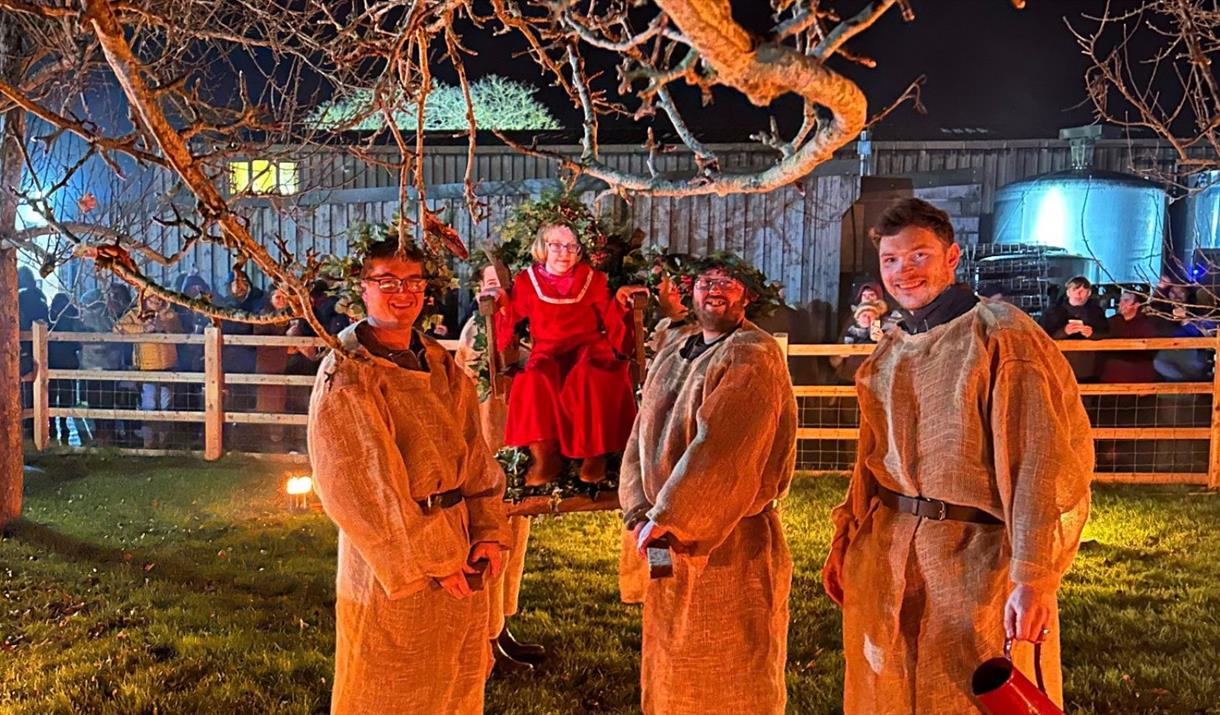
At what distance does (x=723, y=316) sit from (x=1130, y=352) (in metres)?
7.02

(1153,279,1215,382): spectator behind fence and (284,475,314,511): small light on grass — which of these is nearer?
(284,475,314,511): small light on grass

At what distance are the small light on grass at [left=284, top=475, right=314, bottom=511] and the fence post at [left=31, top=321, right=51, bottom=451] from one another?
3.92m

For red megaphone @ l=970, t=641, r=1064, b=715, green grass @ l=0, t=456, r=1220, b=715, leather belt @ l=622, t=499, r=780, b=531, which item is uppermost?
leather belt @ l=622, t=499, r=780, b=531

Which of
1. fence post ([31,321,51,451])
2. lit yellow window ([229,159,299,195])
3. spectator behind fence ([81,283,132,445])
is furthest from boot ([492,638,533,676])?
fence post ([31,321,51,451])

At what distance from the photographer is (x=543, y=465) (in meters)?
4.18

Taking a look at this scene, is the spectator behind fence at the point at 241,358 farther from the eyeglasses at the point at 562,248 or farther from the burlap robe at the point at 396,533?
the burlap robe at the point at 396,533

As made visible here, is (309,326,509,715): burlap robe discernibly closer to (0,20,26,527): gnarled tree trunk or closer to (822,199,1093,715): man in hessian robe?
(822,199,1093,715): man in hessian robe

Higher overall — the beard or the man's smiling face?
the man's smiling face

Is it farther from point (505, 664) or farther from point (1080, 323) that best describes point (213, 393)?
point (1080, 323)

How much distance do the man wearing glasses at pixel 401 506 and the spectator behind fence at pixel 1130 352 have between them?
24.7 feet

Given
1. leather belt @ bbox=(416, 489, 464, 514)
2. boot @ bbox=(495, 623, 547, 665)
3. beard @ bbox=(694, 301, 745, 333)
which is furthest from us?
boot @ bbox=(495, 623, 547, 665)

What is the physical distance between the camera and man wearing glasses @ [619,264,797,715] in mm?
3084

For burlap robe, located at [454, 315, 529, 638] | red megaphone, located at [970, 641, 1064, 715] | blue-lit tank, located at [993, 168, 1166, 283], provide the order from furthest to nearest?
blue-lit tank, located at [993, 168, 1166, 283] < burlap robe, located at [454, 315, 529, 638] < red megaphone, located at [970, 641, 1064, 715]

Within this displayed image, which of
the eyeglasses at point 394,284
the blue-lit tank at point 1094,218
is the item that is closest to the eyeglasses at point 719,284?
the eyeglasses at point 394,284
